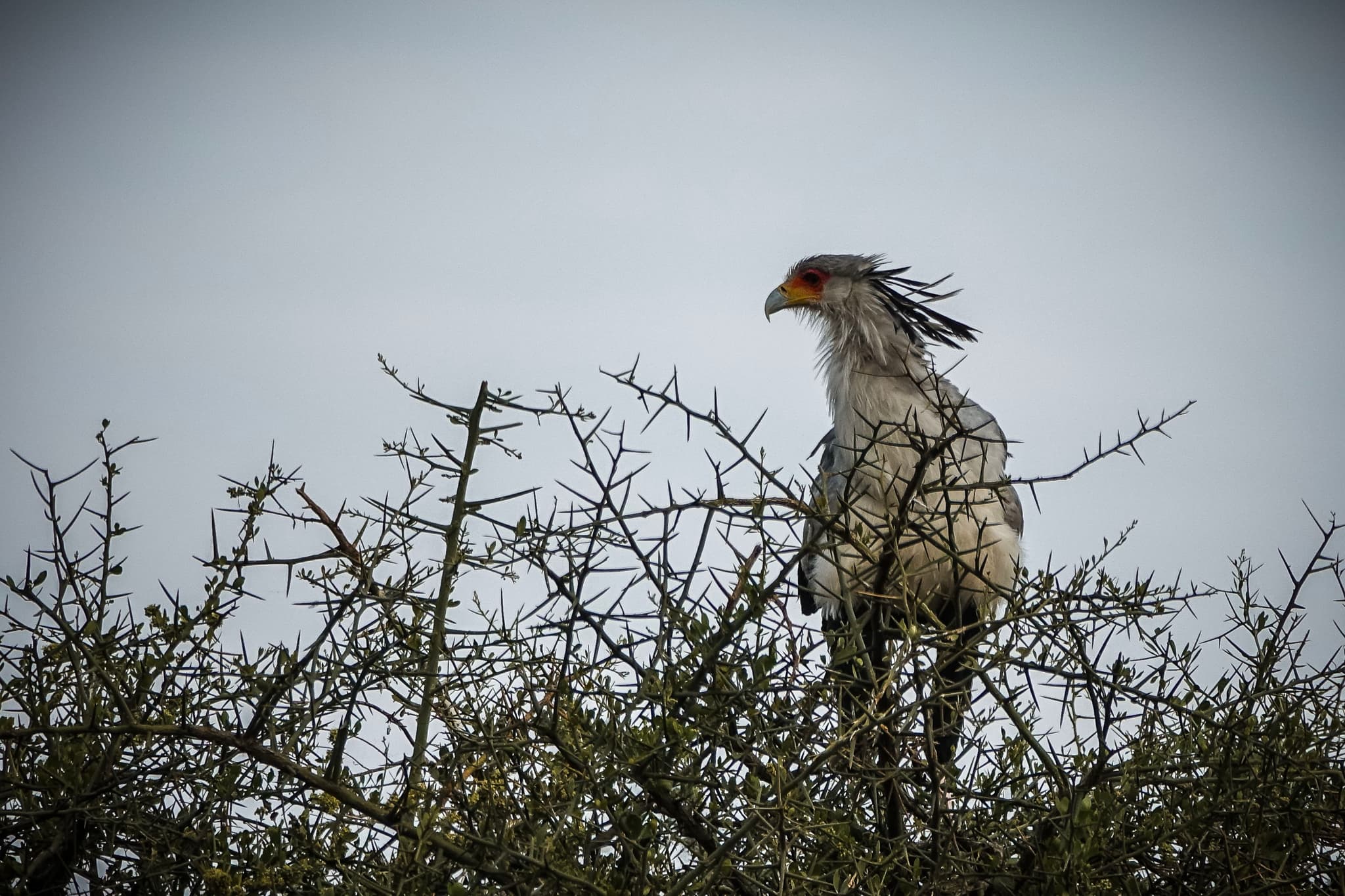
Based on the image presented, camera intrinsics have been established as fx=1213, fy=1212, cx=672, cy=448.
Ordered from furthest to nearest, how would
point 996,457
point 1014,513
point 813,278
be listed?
point 813,278 → point 1014,513 → point 996,457

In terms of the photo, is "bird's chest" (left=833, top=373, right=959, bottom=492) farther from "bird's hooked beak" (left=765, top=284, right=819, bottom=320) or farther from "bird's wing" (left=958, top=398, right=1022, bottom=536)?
"bird's hooked beak" (left=765, top=284, right=819, bottom=320)

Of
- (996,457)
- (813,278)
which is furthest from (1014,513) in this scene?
(813,278)

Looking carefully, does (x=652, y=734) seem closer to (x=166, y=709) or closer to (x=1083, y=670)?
(x=1083, y=670)

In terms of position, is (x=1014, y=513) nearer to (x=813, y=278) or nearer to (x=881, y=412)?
(x=881, y=412)

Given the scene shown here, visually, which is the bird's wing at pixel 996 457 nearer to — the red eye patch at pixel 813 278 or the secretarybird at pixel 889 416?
the secretarybird at pixel 889 416

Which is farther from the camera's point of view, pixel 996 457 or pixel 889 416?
pixel 889 416

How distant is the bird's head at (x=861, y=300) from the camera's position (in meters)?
5.04

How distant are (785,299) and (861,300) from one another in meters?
0.38

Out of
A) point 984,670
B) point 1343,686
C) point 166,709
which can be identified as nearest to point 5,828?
point 166,709

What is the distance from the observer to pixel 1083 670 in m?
1.86

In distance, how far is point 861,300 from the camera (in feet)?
16.8

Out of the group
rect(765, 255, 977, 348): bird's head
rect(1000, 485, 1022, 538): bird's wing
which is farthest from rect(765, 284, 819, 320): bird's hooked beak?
rect(1000, 485, 1022, 538): bird's wing

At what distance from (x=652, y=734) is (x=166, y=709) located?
923 mm

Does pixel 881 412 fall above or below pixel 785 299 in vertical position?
below
